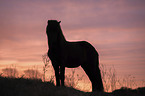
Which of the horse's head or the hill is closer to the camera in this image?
the hill

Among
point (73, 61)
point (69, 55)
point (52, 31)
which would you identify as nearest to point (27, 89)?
point (52, 31)

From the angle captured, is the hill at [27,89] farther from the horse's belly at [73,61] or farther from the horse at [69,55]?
the horse's belly at [73,61]

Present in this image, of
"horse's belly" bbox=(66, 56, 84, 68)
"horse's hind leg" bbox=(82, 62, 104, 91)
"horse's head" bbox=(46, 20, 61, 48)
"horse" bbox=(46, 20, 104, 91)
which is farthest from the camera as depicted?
"horse's hind leg" bbox=(82, 62, 104, 91)

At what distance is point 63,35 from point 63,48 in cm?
56

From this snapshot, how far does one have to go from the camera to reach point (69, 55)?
25.3 ft

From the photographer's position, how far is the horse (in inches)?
265

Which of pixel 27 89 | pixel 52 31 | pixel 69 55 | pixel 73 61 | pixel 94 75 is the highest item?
pixel 52 31

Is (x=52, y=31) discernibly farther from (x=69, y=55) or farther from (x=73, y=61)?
(x=73, y=61)

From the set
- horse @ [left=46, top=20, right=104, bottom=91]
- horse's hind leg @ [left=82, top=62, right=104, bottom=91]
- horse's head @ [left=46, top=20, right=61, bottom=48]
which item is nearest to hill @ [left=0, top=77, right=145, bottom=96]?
horse @ [left=46, top=20, right=104, bottom=91]

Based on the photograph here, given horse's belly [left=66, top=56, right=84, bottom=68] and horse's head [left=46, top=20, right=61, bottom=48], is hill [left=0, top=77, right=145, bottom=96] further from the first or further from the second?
horse's head [left=46, top=20, right=61, bottom=48]

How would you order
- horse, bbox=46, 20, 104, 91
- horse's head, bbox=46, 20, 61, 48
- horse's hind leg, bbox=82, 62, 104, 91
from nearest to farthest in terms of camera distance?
horse's head, bbox=46, 20, 61, 48
horse, bbox=46, 20, 104, 91
horse's hind leg, bbox=82, 62, 104, 91

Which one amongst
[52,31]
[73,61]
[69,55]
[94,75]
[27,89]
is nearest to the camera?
[27,89]

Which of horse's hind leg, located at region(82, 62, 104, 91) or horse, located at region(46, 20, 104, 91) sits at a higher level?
horse, located at region(46, 20, 104, 91)

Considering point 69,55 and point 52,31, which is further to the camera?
point 69,55
